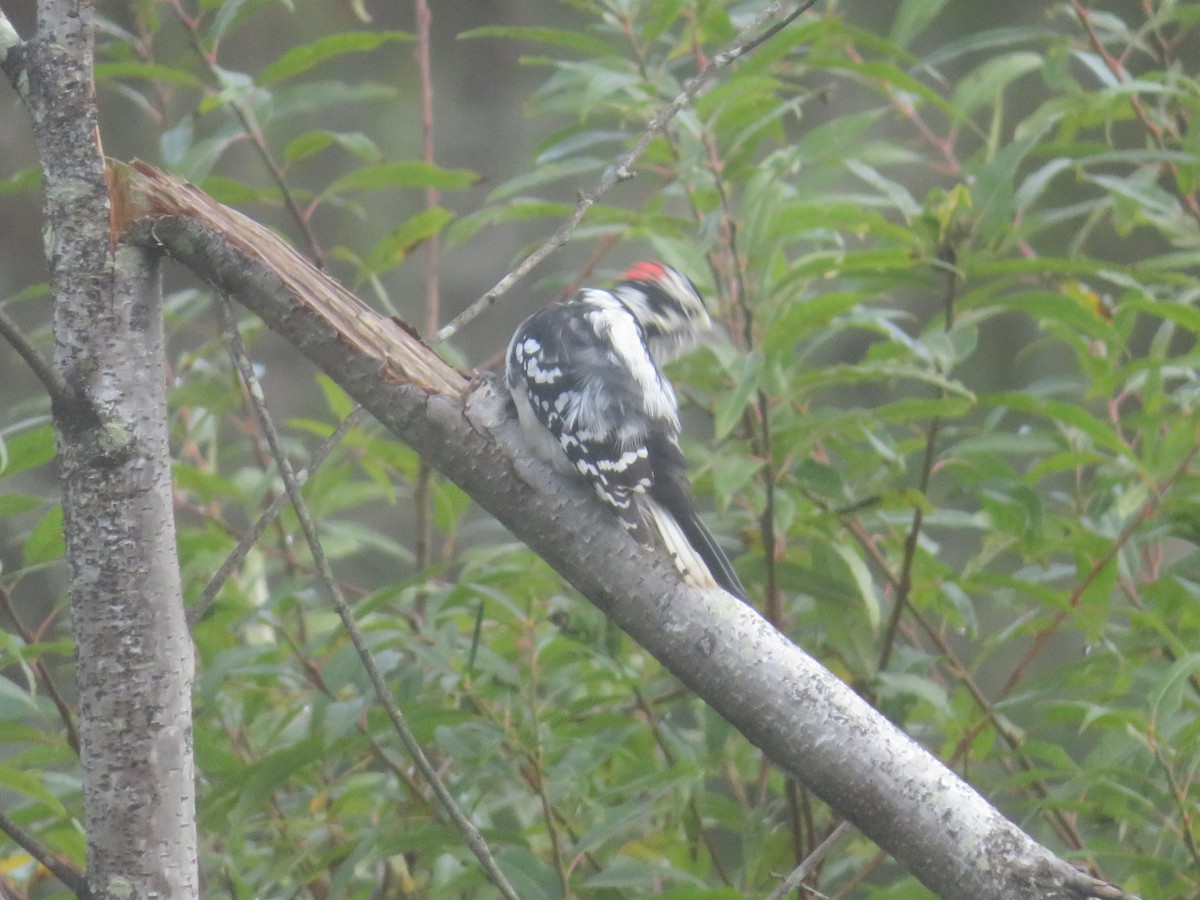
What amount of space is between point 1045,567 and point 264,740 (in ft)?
3.88

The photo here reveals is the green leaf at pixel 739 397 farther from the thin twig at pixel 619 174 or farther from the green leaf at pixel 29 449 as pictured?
the green leaf at pixel 29 449

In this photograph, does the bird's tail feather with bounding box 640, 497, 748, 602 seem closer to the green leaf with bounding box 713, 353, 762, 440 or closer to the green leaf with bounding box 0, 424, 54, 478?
the green leaf with bounding box 713, 353, 762, 440

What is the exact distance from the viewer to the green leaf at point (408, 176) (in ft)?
5.83

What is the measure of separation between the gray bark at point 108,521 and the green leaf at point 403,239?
0.83 meters

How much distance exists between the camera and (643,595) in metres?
1.20

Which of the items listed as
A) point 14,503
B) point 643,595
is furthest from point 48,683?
point 643,595

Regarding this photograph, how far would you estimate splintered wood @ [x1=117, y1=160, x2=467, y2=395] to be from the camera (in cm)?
116

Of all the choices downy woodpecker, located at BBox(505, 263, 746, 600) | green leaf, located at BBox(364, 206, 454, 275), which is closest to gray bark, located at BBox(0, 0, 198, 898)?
downy woodpecker, located at BBox(505, 263, 746, 600)

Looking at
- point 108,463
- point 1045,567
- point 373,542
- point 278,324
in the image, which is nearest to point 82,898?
point 108,463

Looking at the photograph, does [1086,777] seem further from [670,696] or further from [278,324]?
[278,324]

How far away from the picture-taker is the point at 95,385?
1.07 metres

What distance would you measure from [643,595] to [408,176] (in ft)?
2.87

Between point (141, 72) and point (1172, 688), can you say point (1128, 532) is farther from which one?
point (141, 72)

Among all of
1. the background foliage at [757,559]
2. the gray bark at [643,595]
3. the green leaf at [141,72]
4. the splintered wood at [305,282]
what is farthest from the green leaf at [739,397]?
the green leaf at [141,72]
